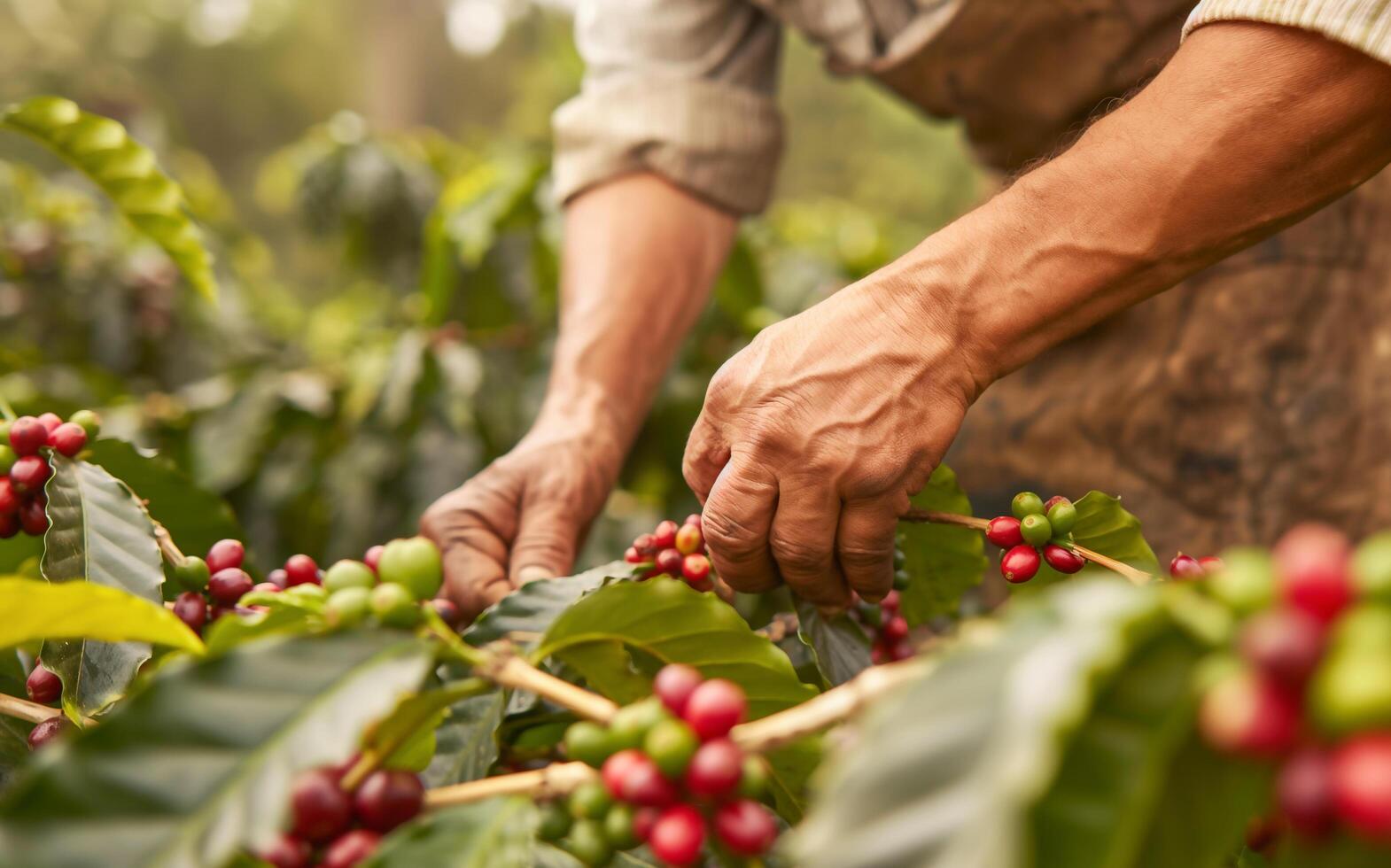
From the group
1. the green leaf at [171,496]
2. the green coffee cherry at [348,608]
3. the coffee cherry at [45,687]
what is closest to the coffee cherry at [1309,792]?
the green coffee cherry at [348,608]

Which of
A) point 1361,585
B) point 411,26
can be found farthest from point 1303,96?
point 411,26

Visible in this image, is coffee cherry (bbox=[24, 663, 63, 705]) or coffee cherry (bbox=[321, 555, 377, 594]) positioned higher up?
coffee cherry (bbox=[321, 555, 377, 594])

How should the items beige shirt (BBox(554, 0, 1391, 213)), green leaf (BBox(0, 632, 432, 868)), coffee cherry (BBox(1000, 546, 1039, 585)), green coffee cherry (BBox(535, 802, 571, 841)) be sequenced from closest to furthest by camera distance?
green leaf (BBox(0, 632, 432, 868)) → green coffee cherry (BBox(535, 802, 571, 841)) → coffee cherry (BBox(1000, 546, 1039, 585)) → beige shirt (BBox(554, 0, 1391, 213))

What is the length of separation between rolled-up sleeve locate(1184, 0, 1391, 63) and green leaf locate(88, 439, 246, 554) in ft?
4.03

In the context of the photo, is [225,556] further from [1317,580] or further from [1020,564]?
[1317,580]

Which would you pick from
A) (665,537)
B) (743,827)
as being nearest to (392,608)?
(743,827)

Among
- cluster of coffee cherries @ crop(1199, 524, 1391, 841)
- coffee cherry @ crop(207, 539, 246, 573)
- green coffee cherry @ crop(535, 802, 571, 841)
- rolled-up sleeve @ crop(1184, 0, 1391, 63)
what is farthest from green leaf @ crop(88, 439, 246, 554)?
rolled-up sleeve @ crop(1184, 0, 1391, 63)

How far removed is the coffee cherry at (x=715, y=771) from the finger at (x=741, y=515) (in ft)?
1.61

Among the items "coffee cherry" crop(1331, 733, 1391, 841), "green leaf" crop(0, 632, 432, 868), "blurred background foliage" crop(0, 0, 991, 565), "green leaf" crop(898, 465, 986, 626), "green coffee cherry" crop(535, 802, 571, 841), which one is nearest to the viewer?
"coffee cherry" crop(1331, 733, 1391, 841)

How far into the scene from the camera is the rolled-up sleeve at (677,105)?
168 cm

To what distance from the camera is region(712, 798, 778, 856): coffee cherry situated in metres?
0.45

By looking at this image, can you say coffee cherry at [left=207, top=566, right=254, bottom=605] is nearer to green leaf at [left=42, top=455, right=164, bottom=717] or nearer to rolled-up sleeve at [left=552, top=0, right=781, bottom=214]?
green leaf at [left=42, top=455, right=164, bottom=717]

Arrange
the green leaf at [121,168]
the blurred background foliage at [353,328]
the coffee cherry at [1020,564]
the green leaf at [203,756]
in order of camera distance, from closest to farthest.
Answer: the green leaf at [203,756] < the coffee cherry at [1020,564] < the green leaf at [121,168] < the blurred background foliage at [353,328]

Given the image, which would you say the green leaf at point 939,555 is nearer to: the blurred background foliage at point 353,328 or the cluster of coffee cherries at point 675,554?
the cluster of coffee cherries at point 675,554
